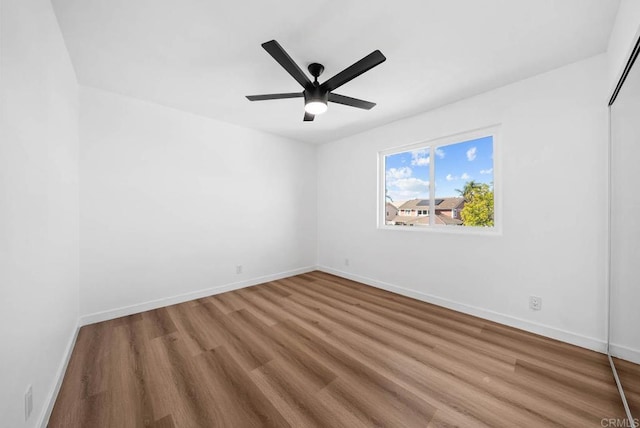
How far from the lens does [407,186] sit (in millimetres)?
3527

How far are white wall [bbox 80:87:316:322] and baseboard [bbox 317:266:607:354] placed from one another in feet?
6.43

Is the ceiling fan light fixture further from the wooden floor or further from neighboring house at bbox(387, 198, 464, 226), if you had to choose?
the wooden floor

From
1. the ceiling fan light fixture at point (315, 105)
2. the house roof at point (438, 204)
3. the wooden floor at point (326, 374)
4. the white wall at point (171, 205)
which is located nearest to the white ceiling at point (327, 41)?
the ceiling fan light fixture at point (315, 105)

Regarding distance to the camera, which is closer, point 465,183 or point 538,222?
point 538,222

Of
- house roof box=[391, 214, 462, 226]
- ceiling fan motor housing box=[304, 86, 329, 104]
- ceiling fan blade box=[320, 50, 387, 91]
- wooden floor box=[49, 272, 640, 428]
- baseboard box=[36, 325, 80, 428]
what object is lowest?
wooden floor box=[49, 272, 640, 428]

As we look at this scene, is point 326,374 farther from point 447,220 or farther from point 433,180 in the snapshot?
point 433,180

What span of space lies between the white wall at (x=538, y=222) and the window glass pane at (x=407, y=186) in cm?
25

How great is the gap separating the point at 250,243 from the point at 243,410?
2.58m

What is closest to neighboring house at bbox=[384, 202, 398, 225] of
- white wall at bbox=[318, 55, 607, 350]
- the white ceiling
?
white wall at bbox=[318, 55, 607, 350]

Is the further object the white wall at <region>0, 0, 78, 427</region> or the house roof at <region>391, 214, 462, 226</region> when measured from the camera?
the house roof at <region>391, 214, 462, 226</region>

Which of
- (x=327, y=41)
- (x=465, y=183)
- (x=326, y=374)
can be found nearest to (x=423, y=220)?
(x=465, y=183)

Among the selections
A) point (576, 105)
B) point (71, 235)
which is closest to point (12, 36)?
point (71, 235)

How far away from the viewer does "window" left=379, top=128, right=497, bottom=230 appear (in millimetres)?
2734

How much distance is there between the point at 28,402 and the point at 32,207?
0.96m
